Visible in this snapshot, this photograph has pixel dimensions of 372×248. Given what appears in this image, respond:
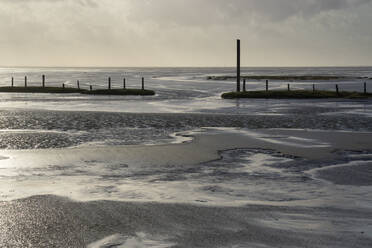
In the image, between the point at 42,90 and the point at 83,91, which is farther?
the point at 42,90

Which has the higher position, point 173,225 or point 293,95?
point 293,95

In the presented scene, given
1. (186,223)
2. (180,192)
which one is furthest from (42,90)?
(186,223)

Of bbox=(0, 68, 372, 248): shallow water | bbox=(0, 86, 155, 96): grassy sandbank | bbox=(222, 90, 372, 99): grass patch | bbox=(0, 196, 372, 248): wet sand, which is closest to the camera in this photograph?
bbox=(0, 196, 372, 248): wet sand

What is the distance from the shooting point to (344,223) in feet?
26.0

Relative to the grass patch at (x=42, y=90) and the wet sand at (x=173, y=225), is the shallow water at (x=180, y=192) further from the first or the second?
the grass patch at (x=42, y=90)

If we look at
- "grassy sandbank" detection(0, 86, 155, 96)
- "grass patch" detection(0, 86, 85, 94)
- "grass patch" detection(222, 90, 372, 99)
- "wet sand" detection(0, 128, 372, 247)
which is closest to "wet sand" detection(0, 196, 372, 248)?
"wet sand" detection(0, 128, 372, 247)

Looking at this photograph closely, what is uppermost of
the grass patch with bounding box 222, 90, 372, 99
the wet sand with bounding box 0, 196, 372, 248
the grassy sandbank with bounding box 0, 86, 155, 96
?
the grassy sandbank with bounding box 0, 86, 155, 96

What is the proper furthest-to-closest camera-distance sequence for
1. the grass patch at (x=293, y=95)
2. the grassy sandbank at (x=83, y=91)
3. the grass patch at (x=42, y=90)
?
the grass patch at (x=42, y=90), the grassy sandbank at (x=83, y=91), the grass patch at (x=293, y=95)

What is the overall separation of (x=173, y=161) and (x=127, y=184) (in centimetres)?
313

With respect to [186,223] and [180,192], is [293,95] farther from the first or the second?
[186,223]

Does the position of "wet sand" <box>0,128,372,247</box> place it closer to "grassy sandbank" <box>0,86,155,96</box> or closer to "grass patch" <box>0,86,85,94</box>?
"grassy sandbank" <box>0,86,155,96</box>

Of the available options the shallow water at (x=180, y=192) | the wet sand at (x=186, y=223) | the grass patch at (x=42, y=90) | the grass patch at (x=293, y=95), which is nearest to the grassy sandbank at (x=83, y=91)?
the grass patch at (x=42, y=90)

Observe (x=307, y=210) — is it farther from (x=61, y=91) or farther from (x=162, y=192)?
(x=61, y=91)

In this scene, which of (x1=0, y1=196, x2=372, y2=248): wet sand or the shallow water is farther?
the shallow water
